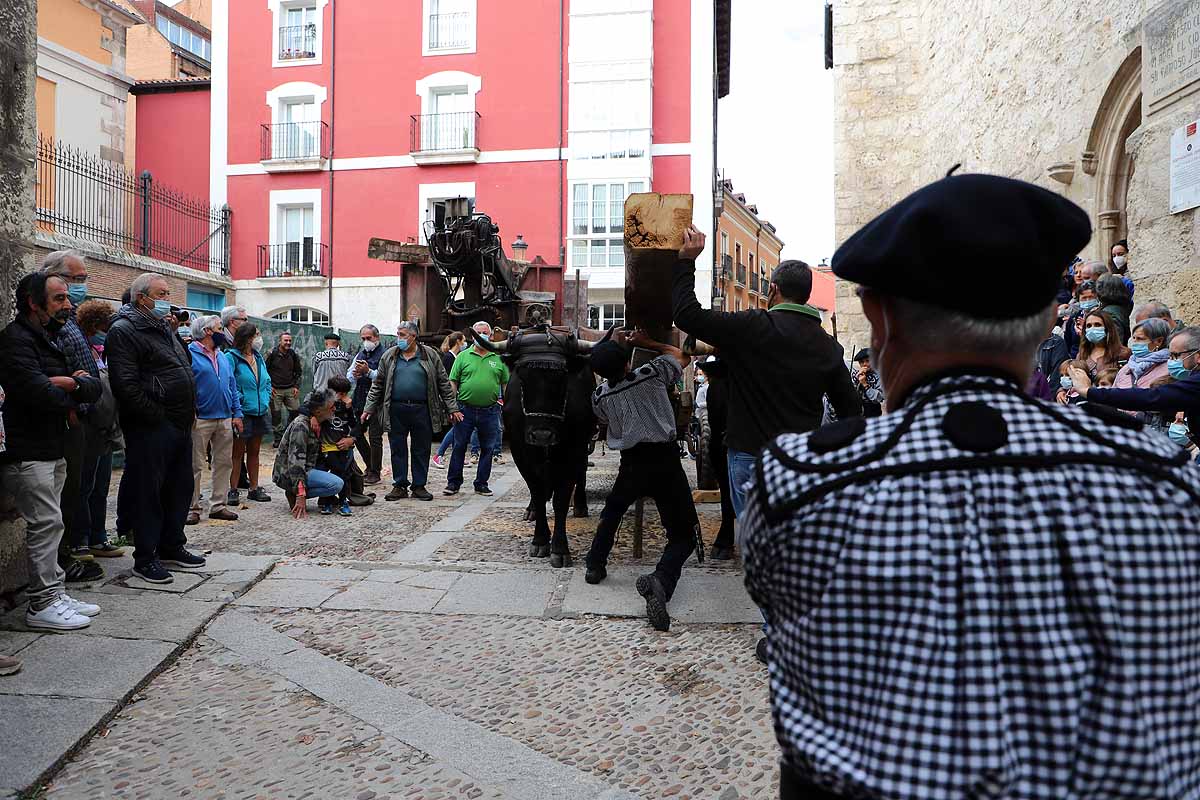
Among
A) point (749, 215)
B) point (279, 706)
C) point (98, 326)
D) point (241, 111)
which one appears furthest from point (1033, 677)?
point (749, 215)

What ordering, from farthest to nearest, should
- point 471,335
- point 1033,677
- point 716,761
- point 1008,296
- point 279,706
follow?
1. point 471,335
2. point 279,706
3. point 716,761
4. point 1008,296
5. point 1033,677

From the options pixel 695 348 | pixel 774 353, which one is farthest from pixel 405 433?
pixel 774 353

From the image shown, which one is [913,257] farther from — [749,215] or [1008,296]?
[749,215]

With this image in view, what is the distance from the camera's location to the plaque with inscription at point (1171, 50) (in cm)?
588

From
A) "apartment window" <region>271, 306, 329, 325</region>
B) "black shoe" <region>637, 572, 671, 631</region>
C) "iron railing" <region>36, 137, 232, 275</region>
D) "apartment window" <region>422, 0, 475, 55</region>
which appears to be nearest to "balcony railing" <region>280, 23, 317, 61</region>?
"apartment window" <region>422, 0, 475, 55</region>

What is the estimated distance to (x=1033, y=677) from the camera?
39.8 inches

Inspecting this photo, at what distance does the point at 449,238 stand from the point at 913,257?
37.8 ft

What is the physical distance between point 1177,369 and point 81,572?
6.26 meters

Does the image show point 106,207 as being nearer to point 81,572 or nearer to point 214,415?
point 214,415

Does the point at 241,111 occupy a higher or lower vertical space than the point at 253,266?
higher

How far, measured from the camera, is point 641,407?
520 centimetres

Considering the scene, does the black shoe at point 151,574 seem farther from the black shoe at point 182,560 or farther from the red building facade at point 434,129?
the red building facade at point 434,129

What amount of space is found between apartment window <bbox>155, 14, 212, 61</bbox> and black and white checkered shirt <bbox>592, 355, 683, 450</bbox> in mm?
42748

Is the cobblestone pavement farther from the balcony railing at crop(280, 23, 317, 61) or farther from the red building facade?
the balcony railing at crop(280, 23, 317, 61)
